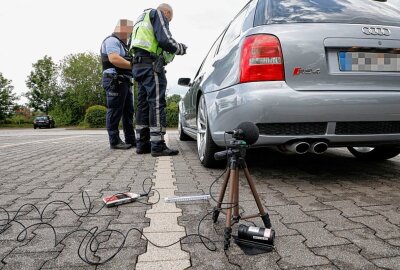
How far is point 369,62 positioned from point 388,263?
1.76 meters

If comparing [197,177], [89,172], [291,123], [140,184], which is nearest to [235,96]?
[291,123]

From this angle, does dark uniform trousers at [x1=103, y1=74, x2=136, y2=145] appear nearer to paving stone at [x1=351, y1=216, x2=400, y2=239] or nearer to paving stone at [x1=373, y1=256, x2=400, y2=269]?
paving stone at [x1=351, y1=216, x2=400, y2=239]

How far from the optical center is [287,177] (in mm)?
3322

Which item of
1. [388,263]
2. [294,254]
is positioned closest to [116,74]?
[294,254]

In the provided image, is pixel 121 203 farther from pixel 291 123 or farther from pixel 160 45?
pixel 160 45

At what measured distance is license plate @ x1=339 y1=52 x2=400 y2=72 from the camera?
106 inches

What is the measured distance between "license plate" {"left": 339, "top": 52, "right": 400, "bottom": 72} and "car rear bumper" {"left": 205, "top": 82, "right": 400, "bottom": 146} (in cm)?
19

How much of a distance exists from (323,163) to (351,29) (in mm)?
1784

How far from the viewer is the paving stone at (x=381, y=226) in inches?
70.5

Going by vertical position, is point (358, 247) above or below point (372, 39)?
below

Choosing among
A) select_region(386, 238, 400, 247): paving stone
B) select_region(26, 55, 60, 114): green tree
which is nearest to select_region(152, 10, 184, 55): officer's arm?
select_region(386, 238, 400, 247): paving stone

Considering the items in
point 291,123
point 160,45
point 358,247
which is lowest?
point 358,247

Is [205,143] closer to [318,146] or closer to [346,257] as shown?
[318,146]

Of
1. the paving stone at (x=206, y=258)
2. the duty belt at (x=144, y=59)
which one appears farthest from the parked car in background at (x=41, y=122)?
the paving stone at (x=206, y=258)
